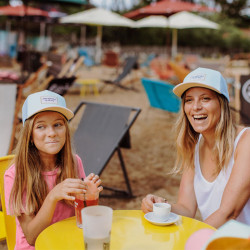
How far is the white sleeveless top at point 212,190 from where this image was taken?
2.12 metres

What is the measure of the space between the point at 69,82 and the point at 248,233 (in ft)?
23.3

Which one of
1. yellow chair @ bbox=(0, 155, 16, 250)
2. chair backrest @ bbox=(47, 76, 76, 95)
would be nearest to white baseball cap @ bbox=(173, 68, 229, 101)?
yellow chair @ bbox=(0, 155, 16, 250)

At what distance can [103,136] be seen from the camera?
4.19 meters

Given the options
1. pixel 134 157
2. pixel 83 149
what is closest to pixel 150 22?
pixel 134 157

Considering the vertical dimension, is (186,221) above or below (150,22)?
below

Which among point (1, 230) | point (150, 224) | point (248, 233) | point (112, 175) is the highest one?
point (248, 233)

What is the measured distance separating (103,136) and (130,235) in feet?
8.45

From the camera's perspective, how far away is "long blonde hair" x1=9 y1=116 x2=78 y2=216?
6.15 ft

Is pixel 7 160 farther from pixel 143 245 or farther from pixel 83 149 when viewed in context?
pixel 83 149

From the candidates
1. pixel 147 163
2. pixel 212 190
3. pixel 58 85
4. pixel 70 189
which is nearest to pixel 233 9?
pixel 58 85

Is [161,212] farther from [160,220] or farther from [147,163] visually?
[147,163]

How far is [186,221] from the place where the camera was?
1.80 meters

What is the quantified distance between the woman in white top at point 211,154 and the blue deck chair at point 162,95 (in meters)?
4.08

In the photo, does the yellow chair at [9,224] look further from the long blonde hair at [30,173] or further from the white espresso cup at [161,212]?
the white espresso cup at [161,212]
